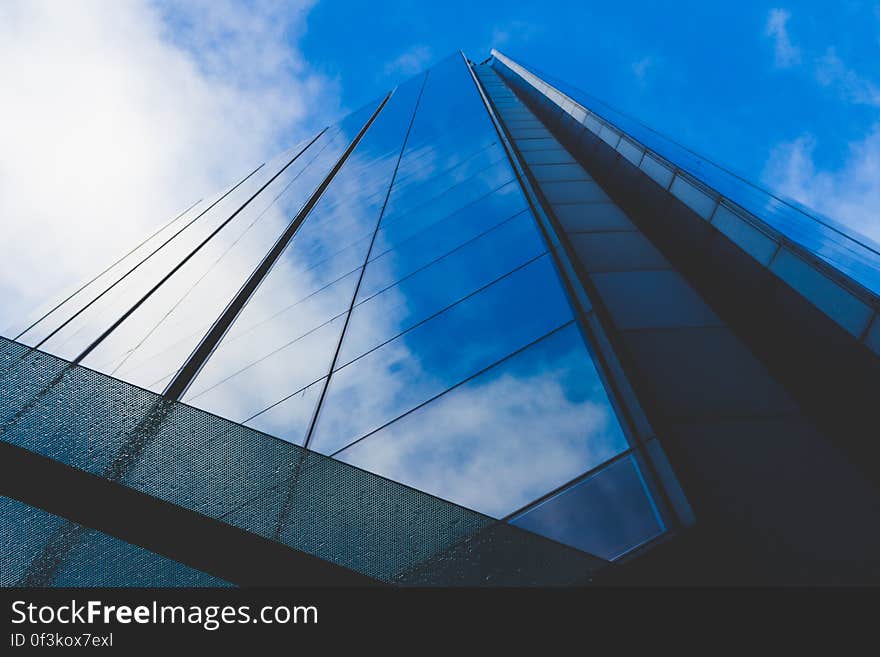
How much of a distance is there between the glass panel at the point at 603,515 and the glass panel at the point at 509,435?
0.12 m

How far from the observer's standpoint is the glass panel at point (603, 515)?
378 centimetres

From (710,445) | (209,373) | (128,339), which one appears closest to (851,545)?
(710,445)

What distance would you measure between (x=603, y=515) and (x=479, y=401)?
1553mm

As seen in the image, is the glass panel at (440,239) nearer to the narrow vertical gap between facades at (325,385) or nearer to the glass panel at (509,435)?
the narrow vertical gap between facades at (325,385)

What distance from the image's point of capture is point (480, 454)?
15.1ft

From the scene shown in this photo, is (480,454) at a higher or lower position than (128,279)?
lower

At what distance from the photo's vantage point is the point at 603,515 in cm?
393

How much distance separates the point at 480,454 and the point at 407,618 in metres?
2.49

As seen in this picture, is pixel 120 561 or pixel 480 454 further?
pixel 480 454

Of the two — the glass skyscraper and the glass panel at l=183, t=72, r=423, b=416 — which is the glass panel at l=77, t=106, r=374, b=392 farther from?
the glass panel at l=183, t=72, r=423, b=416

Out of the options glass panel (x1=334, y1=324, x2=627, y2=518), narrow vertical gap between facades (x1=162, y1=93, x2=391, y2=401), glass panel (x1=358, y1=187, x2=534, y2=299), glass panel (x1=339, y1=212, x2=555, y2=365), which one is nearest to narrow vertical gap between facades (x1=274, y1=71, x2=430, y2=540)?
glass panel (x1=339, y1=212, x2=555, y2=365)

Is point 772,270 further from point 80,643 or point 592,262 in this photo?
point 80,643

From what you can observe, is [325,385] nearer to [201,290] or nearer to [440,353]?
[440,353]

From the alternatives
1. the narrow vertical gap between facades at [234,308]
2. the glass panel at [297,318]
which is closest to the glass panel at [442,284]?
the glass panel at [297,318]
